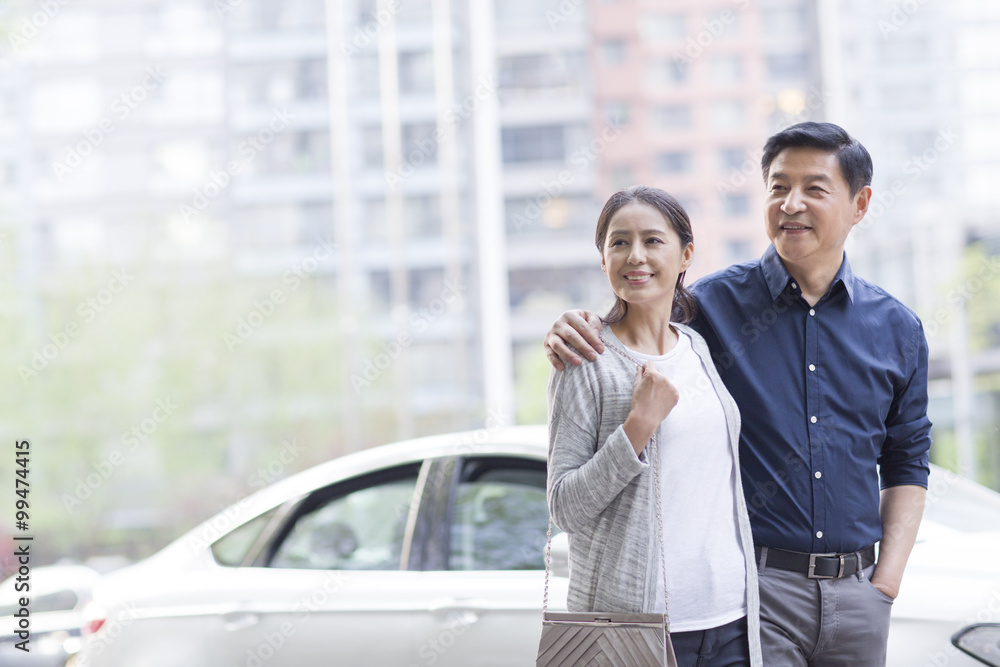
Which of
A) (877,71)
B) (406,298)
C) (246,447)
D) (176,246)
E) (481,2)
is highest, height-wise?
(481,2)

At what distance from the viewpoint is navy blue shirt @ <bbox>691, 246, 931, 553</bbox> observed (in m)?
1.76

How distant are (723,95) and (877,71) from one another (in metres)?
5.94

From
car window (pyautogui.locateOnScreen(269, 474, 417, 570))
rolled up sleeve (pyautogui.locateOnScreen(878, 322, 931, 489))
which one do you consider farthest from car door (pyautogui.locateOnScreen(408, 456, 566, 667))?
rolled up sleeve (pyautogui.locateOnScreen(878, 322, 931, 489))

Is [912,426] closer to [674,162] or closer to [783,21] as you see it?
[674,162]

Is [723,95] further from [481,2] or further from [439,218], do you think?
[439,218]

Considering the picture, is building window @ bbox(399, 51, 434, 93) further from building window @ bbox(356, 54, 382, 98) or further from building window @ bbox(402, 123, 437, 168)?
building window @ bbox(402, 123, 437, 168)

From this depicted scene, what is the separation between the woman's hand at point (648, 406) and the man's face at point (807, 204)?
0.50m

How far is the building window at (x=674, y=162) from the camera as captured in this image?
1110 inches

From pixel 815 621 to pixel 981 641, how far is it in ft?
2.26

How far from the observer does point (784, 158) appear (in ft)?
5.99

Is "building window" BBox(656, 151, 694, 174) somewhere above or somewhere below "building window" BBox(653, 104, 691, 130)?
below

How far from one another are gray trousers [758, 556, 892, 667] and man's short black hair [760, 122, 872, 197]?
0.78 m

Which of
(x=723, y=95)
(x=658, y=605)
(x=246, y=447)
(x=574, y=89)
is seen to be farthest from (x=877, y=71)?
(x=658, y=605)

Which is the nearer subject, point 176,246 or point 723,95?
point 176,246
